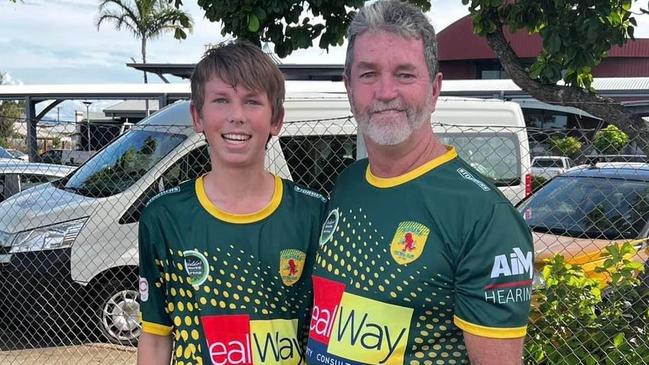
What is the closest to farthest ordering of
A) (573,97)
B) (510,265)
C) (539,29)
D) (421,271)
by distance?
1. (510,265)
2. (421,271)
3. (539,29)
4. (573,97)

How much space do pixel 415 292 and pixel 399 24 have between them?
0.75m

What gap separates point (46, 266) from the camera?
17.6 feet

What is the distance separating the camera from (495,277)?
5.23 ft

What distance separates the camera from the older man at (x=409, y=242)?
1.61 m

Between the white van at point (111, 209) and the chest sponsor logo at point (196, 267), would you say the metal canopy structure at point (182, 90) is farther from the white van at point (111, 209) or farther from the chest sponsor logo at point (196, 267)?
the chest sponsor logo at point (196, 267)

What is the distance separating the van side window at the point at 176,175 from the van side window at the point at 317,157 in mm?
716

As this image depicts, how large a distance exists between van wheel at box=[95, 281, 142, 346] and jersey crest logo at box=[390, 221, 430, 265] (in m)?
4.24

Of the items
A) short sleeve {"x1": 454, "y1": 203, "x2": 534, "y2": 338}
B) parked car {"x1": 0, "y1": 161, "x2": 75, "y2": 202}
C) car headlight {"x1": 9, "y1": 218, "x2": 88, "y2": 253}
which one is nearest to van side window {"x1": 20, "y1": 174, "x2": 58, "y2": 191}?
parked car {"x1": 0, "y1": 161, "x2": 75, "y2": 202}

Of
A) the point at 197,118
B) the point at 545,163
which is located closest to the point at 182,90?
the point at 545,163

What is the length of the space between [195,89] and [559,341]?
93.3 inches

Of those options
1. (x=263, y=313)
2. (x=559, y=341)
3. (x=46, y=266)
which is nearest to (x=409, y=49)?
(x=263, y=313)

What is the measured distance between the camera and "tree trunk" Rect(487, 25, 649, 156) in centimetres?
386

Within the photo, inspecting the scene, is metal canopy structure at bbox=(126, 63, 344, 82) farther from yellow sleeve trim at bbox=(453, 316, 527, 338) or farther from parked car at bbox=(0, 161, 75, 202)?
yellow sleeve trim at bbox=(453, 316, 527, 338)

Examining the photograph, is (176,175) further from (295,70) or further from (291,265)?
(295,70)
